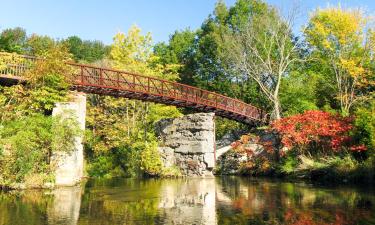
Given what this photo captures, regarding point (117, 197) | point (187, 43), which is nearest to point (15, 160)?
point (117, 197)

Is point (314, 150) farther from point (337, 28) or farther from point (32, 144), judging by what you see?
point (32, 144)

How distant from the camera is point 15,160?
1736cm

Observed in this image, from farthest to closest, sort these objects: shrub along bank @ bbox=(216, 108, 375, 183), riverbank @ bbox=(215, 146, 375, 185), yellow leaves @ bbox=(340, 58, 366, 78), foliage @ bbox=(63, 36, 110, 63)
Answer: foliage @ bbox=(63, 36, 110, 63) → yellow leaves @ bbox=(340, 58, 366, 78) → shrub along bank @ bbox=(216, 108, 375, 183) → riverbank @ bbox=(215, 146, 375, 185)

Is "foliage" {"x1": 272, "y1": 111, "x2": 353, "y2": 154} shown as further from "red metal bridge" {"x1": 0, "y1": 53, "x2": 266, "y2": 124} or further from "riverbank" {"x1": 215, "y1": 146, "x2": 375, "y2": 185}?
"red metal bridge" {"x1": 0, "y1": 53, "x2": 266, "y2": 124}

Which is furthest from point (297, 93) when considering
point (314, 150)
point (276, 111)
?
point (314, 150)

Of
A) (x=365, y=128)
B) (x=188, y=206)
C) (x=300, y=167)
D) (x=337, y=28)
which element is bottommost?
(x=188, y=206)

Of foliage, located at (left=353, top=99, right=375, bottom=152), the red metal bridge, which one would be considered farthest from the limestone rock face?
foliage, located at (left=353, top=99, right=375, bottom=152)

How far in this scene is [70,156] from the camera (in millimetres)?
19641

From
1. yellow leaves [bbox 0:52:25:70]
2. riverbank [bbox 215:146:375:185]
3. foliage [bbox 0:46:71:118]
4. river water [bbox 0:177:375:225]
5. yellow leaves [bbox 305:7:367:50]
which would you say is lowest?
river water [bbox 0:177:375:225]

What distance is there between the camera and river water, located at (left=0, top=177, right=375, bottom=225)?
11398 mm

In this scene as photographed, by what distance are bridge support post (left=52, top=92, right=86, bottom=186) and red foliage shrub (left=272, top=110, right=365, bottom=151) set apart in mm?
12571

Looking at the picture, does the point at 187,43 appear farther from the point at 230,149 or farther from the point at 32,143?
the point at 32,143

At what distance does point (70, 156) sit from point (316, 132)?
13994mm

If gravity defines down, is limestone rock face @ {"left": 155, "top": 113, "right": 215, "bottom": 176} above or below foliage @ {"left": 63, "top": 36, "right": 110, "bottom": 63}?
below
